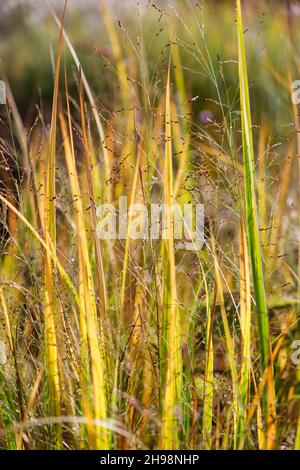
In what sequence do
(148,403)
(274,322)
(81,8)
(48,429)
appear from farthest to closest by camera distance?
(81,8)
(274,322)
(148,403)
(48,429)

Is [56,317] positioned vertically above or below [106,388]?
above

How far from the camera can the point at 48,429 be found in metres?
1.23

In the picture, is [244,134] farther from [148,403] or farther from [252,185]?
[148,403]

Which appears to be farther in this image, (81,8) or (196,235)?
(81,8)

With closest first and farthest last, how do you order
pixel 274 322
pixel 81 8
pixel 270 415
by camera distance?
pixel 270 415, pixel 274 322, pixel 81 8

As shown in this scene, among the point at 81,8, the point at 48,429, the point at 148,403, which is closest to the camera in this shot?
the point at 48,429

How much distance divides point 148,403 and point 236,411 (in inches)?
9.2

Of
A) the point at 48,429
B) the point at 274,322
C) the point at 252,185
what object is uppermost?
the point at 252,185

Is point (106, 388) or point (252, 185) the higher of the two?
point (252, 185)

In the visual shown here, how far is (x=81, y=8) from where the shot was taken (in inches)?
293

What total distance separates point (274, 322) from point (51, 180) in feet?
2.03

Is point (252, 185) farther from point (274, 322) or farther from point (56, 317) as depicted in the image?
A: point (274, 322)

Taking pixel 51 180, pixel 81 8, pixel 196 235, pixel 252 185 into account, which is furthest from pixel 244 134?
pixel 81 8

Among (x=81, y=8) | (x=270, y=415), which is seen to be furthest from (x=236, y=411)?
(x=81, y=8)
